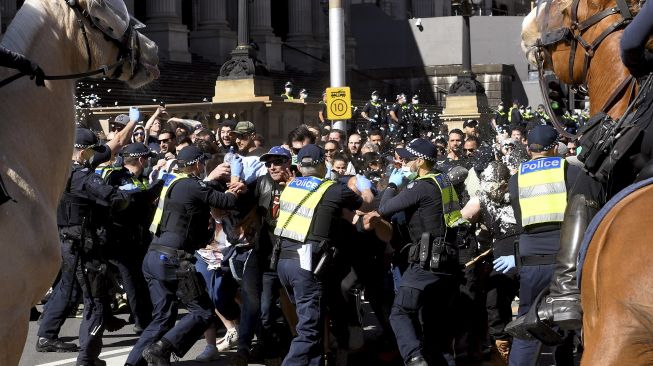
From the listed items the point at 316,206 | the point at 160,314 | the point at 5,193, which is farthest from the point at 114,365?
the point at 5,193

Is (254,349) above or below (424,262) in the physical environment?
below

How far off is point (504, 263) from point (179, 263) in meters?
2.77

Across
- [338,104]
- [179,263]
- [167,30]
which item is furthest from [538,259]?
[167,30]

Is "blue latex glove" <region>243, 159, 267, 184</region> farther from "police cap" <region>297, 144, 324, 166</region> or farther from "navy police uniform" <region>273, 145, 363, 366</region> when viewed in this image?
"navy police uniform" <region>273, 145, 363, 366</region>

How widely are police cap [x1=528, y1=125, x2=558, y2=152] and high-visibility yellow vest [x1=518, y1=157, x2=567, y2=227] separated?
259 millimetres

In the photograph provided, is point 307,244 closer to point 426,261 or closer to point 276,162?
point 426,261

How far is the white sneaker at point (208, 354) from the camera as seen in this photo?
443 inches

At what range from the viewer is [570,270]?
18.0 ft

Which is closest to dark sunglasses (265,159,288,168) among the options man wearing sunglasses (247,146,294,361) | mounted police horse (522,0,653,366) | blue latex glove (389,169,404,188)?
man wearing sunglasses (247,146,294,361)

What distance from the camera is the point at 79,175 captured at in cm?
1105

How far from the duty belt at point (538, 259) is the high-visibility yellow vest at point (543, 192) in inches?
9.3

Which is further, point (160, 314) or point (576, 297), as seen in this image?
point (160, 314)

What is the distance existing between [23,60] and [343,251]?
5645mm

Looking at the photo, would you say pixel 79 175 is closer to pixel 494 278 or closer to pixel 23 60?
pixel 494 278
